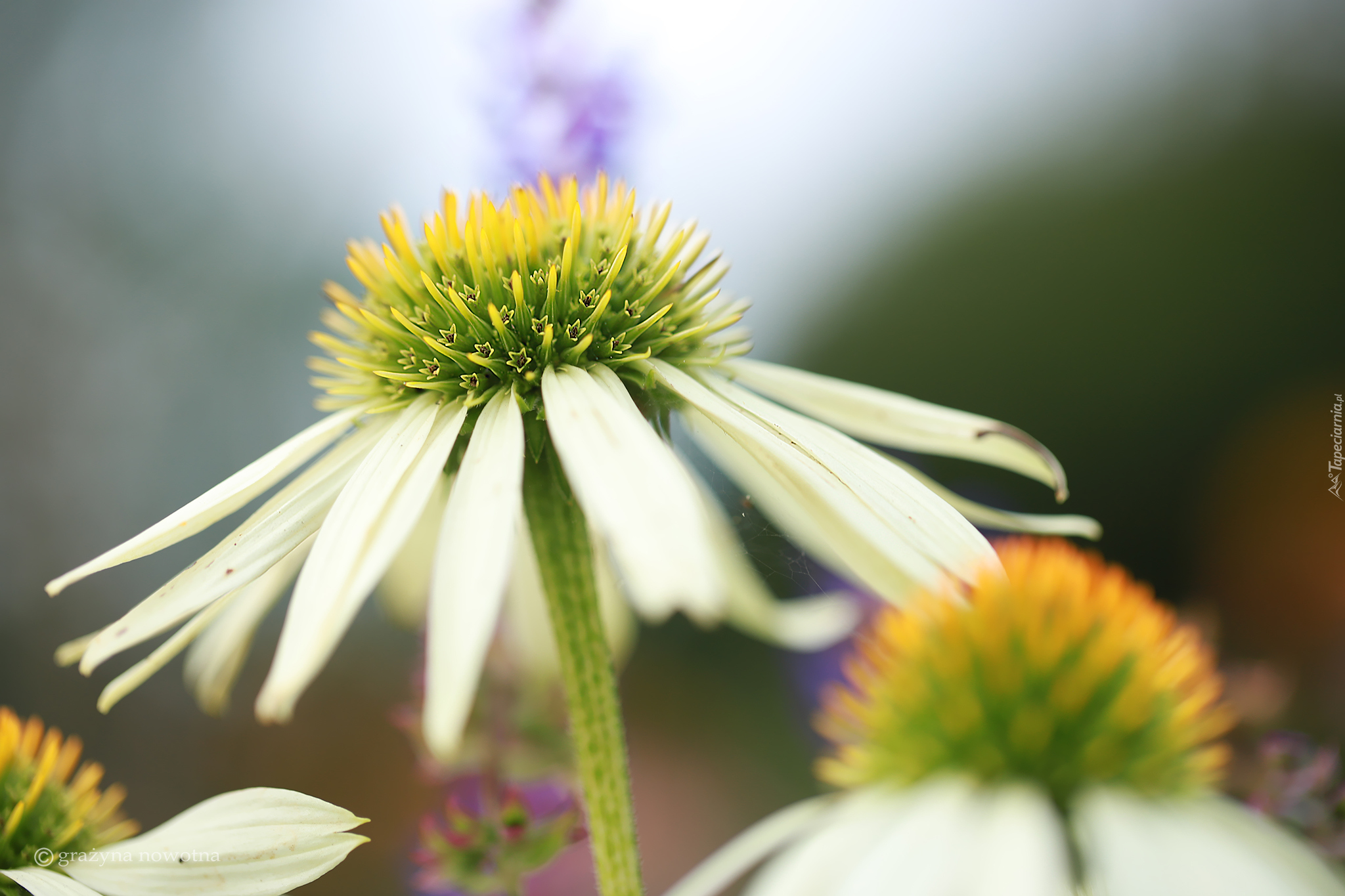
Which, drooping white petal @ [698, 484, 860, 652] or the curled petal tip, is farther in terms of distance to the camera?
drooping white petal @ [698, 484, 860, 652]

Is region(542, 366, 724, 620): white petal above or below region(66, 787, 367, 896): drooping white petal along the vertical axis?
above

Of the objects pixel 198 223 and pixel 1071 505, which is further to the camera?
pixel 198 223

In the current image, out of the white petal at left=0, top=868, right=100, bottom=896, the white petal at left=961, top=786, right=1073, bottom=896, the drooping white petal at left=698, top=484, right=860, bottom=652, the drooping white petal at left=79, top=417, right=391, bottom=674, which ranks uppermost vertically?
the drooping white petal at left=79, top=417, right=391, bottom=674

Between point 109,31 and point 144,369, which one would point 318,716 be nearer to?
point 144,369

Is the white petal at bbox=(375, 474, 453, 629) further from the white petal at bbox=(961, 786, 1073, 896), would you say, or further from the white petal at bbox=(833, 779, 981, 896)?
the white petal at bbox=(961, 786, 1073, 896)

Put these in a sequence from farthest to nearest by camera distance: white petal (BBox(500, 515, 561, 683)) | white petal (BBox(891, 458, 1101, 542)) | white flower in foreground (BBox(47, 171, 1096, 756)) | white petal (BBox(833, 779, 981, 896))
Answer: white petal (BBox(500, 515, 561, 683)), white petal (BBox(891, 458, 1101, 542)), white petal (BBox(833, 779, 981, 896)), white flower in foreground (BBox(47, 171, 1096, 756))

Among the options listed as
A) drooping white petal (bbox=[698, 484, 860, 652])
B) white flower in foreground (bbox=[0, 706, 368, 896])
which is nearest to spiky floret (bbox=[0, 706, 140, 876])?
white flower in foreground (bbox=[0, 706, 368, 896])

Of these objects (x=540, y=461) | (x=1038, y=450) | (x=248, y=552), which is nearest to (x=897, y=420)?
(x=1038, y=450)

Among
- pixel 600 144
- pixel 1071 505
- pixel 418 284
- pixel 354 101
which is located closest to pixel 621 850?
pixel 418 284
